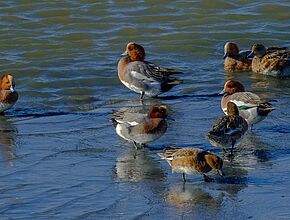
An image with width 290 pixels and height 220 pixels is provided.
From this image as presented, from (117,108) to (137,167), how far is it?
308 centimetres

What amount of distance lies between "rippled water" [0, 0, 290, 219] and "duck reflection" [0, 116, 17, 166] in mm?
21

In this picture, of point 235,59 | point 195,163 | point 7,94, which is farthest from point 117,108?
point 195,163

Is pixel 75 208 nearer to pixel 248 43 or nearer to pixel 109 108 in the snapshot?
pixel 109 108

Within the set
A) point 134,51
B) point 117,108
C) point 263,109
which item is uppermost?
point 134,51

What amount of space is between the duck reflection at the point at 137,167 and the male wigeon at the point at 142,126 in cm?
16

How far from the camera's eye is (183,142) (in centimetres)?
1008

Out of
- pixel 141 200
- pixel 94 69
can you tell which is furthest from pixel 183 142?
pixel 94 69

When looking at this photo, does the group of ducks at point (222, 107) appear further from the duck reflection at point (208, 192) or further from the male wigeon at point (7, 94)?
the male wigeon at point (7, 94)

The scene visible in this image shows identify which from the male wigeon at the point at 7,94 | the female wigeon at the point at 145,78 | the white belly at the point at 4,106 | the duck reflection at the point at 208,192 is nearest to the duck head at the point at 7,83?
the male wigeon at the point at 7,94

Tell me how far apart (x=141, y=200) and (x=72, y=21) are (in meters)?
9.67

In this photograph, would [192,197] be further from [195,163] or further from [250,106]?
[250,106]

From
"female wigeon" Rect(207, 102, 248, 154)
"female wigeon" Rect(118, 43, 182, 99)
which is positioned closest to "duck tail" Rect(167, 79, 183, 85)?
"female wigeon" Rect(118, 43, 182, 99)

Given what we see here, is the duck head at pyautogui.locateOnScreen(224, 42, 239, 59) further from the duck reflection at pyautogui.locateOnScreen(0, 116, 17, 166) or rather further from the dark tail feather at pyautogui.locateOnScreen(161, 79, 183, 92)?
the duck reflection at pyautogui.locateOnScreen(0, 116, 17, 166)

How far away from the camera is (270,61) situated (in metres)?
14.0
